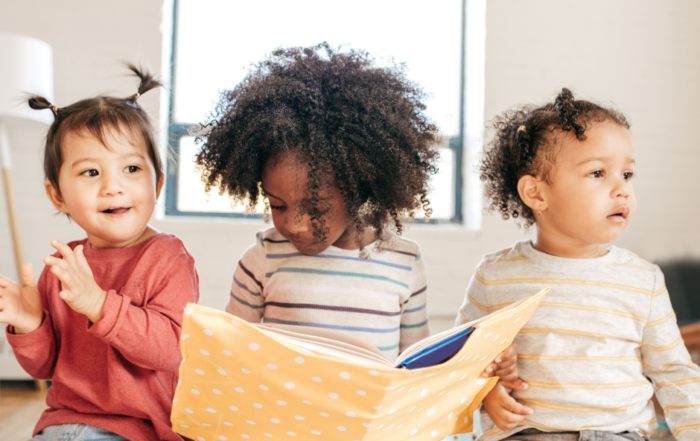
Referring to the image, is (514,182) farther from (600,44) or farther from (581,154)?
(600,44)

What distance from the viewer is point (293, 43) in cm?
262

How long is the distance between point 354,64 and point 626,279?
0.63 metres

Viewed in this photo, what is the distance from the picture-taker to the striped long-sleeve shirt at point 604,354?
2.91ft

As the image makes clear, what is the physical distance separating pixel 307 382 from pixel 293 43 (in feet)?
7.54

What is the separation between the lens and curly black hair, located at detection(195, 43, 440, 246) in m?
0.87

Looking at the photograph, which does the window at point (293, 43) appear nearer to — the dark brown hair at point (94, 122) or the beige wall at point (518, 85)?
the beige wall at point (518, 85)

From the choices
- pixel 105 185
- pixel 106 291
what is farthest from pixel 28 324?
pixel 105 185

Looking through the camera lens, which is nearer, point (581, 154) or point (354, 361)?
point (354, 361)

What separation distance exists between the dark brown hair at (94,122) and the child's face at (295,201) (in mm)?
228

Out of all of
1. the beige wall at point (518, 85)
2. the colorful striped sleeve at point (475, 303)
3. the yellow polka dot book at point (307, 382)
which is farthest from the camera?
the beige wall at point (518, 85)

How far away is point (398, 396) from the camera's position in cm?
64

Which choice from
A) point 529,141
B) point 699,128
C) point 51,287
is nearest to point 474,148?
point 699,128

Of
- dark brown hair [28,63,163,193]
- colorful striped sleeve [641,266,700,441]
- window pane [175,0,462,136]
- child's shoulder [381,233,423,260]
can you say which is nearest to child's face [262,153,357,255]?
child's shoulder [381,233,423,260]

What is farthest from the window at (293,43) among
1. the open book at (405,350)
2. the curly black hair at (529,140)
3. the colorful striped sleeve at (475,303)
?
the open book at (405,350)
